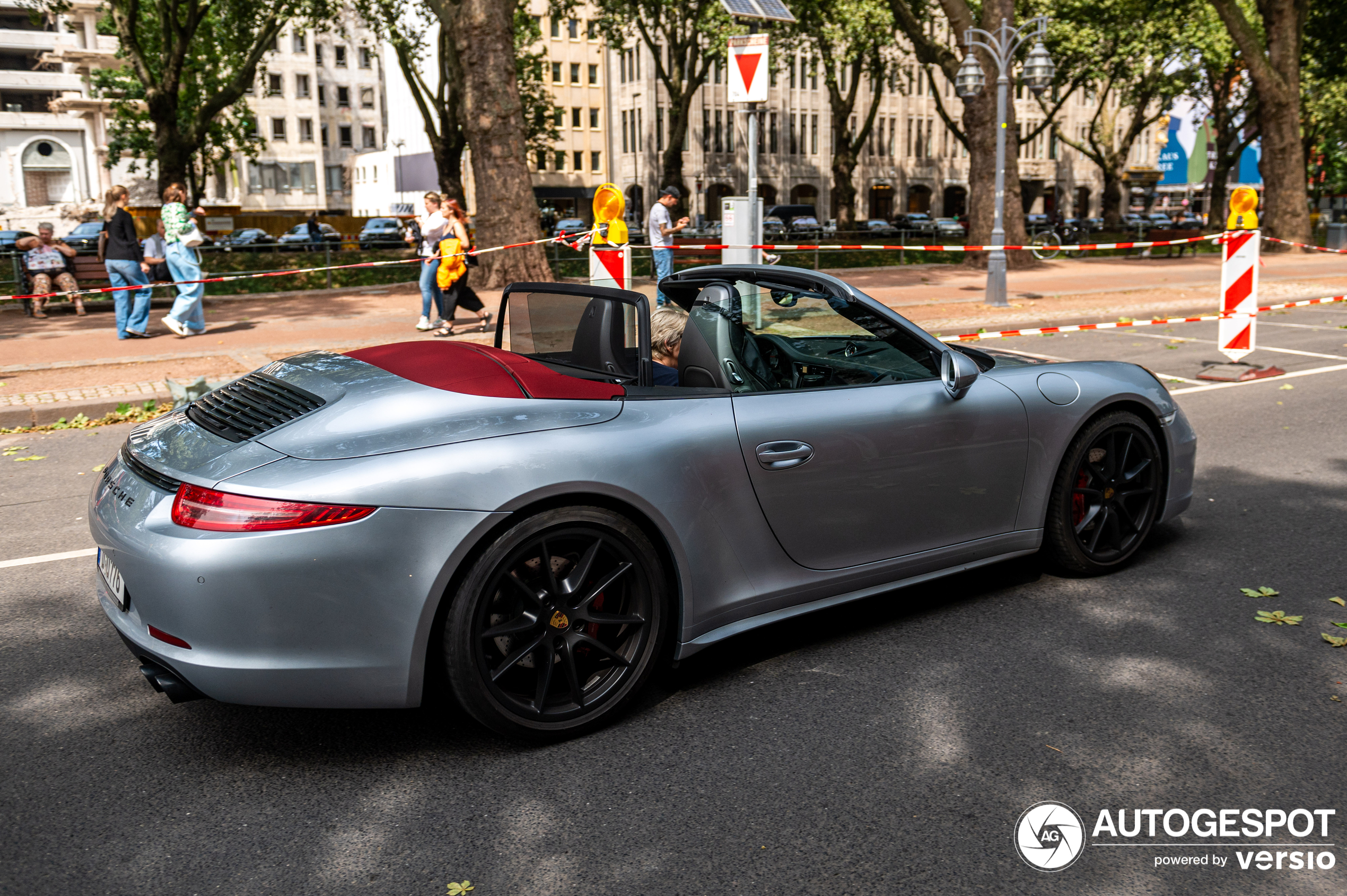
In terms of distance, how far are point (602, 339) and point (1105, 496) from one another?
228 centimetres

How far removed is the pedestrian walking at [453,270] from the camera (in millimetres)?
13609

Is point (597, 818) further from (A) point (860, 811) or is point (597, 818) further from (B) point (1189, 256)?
(B) point (1189, 256)

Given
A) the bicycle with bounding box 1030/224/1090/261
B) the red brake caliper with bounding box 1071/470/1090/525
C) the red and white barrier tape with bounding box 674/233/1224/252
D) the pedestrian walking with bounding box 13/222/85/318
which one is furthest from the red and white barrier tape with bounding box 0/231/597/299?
the bicycle with bounding box 1030/224/1090/261

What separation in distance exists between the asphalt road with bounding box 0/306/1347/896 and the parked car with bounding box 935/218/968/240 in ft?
121

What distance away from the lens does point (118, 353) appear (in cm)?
1275

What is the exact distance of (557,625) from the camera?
3305 millimetres

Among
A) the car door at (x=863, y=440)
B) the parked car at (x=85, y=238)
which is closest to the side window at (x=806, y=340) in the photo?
the car door at (x=863, y=440)

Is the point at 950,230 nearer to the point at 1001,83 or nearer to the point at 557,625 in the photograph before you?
the point at 1001,83

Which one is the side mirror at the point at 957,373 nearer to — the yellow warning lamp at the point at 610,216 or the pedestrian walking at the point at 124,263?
the yellow warning lamp at the point at 610,216

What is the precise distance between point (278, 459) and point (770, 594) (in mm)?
1640

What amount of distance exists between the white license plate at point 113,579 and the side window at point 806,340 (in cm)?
198

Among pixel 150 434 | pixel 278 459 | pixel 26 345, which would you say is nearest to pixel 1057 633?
pixel 278 459

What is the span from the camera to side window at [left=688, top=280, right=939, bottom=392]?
3977mm

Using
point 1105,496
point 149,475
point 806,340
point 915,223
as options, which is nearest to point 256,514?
point 149,475
